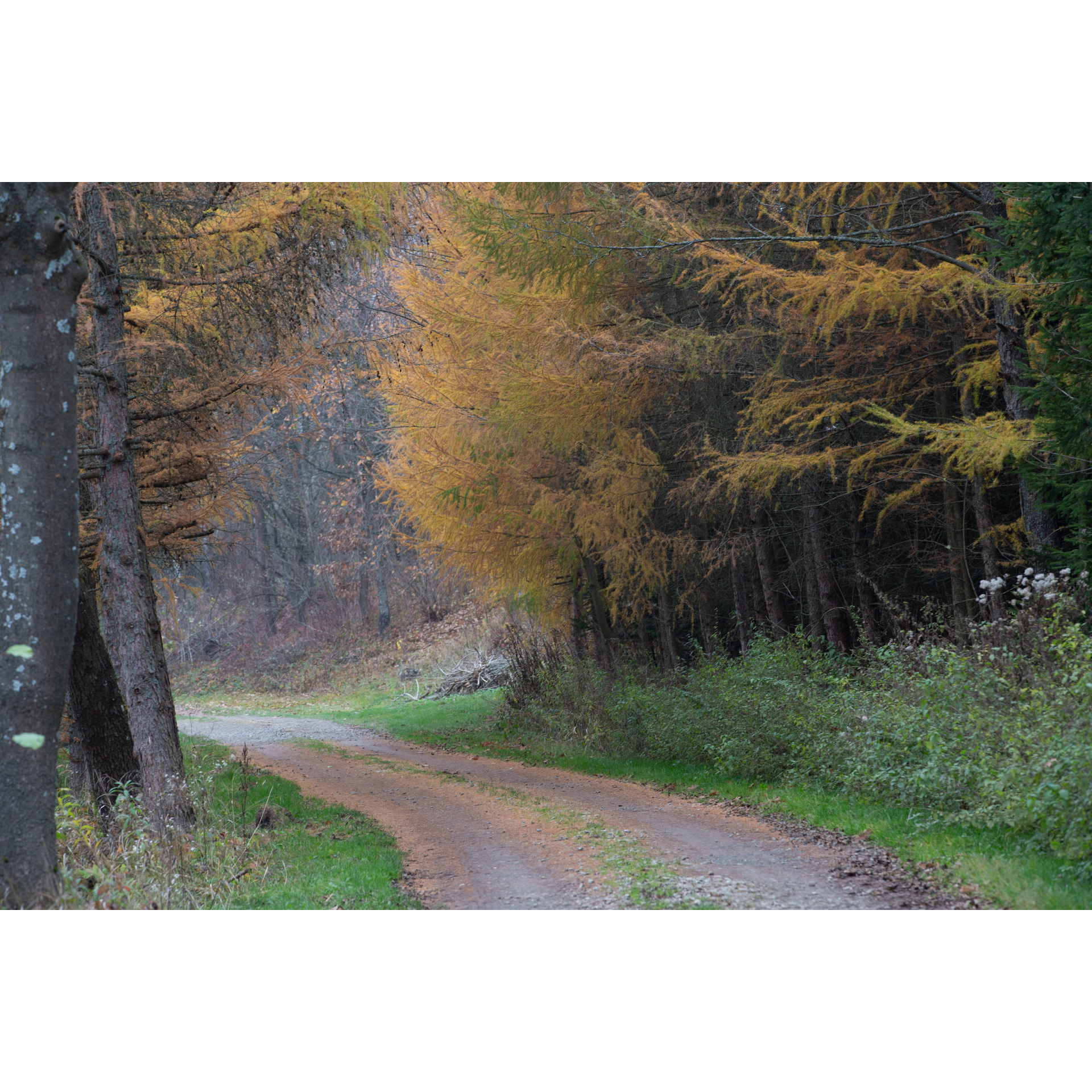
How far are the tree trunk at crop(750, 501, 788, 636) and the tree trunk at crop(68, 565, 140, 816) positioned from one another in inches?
295

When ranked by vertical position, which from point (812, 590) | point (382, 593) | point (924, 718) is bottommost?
point (382, 593)

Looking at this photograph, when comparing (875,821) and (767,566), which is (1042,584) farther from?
(767,566)

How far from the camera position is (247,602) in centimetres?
3372

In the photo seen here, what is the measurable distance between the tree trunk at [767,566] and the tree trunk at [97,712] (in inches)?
295

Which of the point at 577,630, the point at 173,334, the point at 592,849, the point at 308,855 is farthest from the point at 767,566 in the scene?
the point at 173,334

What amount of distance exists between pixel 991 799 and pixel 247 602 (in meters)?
31.4

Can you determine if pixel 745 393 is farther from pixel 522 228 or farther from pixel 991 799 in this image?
pixel 991 799

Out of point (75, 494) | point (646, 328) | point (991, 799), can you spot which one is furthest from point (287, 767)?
point (991, 799)

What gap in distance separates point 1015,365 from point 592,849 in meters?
5.70

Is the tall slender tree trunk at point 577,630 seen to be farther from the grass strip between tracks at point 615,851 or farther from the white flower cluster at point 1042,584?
the white flower cluster at point 1042,584

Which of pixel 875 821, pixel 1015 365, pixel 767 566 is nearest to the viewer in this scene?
pixel 875 821

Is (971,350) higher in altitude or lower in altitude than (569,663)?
higher

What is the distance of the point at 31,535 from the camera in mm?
4656

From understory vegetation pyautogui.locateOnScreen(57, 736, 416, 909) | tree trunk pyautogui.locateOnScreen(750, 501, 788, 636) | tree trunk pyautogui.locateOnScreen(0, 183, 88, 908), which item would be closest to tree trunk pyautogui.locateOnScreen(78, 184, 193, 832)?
understory vegetation pyautogui.locateOnScreen(57, 736, 416, 909)
